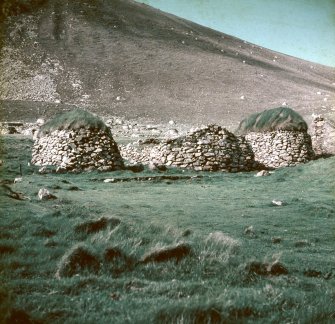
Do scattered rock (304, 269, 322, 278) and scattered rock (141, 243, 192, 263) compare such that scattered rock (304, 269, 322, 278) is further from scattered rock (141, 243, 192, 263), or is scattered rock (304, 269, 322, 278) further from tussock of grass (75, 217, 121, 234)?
tussock of grass (75, 217, 121, 234)

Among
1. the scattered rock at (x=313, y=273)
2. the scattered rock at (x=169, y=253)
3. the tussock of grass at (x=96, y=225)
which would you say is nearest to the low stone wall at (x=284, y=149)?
the tussock of grass at (x=96, y=225)

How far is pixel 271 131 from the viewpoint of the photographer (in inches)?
954

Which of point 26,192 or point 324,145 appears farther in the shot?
point 324,145

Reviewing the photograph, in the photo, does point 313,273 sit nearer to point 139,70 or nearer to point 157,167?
point 157,167

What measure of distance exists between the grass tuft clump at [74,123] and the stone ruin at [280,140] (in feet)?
26.5

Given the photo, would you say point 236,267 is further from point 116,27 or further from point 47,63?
point 116,27

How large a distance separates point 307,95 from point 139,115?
2647cm

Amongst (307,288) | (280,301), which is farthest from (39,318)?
(307,288)

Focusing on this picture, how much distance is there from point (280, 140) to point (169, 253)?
17.5 metres

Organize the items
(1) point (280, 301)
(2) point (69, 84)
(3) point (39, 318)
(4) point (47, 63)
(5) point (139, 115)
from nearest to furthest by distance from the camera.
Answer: (3) point (39, 318), (1) point (280, 301), (5) point (139, 115), (2) point (69, 84), (4) point (47, 63)

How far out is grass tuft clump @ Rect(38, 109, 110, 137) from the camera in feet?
70.8

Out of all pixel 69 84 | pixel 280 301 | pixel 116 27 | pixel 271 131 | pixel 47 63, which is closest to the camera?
pixel 280 301

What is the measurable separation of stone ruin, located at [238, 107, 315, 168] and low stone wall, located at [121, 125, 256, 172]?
1.71 m

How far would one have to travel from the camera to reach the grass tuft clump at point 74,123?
21.6m
